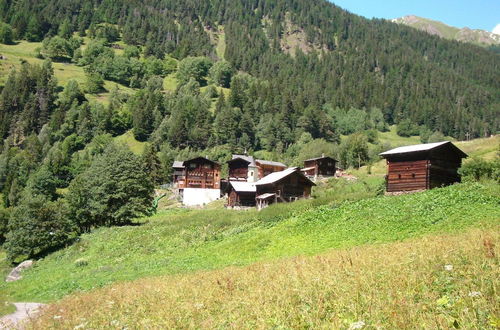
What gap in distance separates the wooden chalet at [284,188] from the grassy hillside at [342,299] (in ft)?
174

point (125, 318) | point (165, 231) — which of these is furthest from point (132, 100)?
point (125, 318)

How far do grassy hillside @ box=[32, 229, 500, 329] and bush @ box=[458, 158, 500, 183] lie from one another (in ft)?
100

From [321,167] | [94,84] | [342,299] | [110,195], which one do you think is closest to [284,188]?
[110,195]

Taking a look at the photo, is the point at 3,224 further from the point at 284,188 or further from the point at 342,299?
the point at 342,299

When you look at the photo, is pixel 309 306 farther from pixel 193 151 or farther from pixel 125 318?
pixel 193 151

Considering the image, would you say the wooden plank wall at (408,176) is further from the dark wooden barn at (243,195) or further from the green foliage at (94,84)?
the green foliage at (94,84)

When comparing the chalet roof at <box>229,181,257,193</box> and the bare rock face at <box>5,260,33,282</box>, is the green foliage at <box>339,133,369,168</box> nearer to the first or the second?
the chalet roof at <box>229,181,257,193</box>

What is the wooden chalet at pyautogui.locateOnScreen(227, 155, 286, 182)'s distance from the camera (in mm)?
102062

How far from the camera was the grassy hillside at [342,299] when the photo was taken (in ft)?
23.5

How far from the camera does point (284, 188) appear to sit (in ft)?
226

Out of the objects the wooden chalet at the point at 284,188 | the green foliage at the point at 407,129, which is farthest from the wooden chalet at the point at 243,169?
the green foliage at the point at 407,129

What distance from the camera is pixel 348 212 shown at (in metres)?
31.8

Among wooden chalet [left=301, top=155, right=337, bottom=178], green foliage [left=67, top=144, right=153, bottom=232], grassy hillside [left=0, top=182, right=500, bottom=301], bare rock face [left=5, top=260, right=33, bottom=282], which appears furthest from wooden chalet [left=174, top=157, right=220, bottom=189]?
bare rock face [left=5, top=260, right=33, bottom=282]

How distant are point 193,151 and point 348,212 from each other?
110 meters
